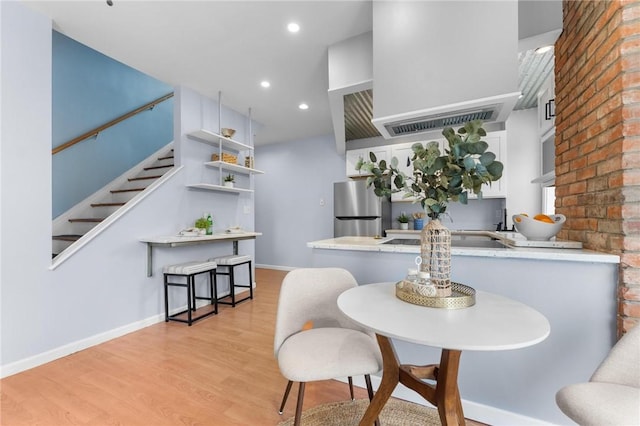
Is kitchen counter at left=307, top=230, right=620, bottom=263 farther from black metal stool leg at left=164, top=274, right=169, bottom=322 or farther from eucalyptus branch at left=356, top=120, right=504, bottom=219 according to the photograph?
black metal stool leg at left=164, top=274, right=169, bottom=322

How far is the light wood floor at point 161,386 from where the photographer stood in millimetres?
1579

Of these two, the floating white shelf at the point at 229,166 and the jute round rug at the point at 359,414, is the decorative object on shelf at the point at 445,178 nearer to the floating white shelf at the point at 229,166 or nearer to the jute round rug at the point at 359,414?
the jute round rug at the point at 359,414

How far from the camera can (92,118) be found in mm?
3660

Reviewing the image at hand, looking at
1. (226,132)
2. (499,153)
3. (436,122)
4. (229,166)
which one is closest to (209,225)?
(229,166)

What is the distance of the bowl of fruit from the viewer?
1.68 metres

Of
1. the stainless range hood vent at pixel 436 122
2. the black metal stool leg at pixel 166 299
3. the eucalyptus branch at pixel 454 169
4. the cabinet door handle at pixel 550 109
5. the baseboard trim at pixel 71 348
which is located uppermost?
the cabinet door handle at pixel 550 109

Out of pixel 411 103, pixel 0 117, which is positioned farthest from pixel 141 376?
pixel 411 103

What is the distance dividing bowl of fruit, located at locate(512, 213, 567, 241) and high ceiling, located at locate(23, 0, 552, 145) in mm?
1950

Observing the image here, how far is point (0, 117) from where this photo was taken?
1.98 meters

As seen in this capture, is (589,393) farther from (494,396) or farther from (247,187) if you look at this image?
(247,187)

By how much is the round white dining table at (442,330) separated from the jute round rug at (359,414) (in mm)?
467

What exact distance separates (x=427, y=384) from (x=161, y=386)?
68.0 inches

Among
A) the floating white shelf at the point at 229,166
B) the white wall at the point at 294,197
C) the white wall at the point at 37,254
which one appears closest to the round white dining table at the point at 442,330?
the white wall at the point at 37,254

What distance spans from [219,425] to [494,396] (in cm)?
152
